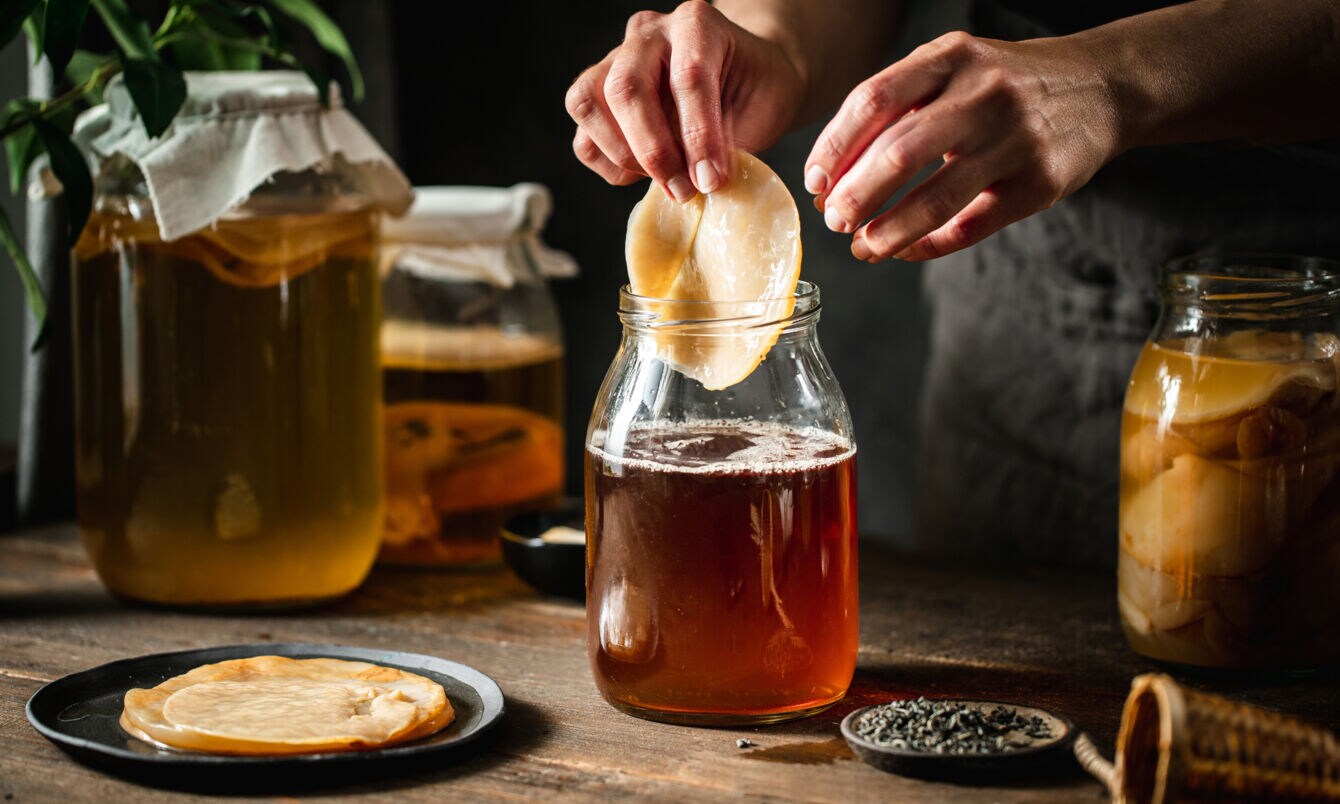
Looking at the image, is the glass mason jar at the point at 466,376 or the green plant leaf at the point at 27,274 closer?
the green plant leaf at the point at 27,274

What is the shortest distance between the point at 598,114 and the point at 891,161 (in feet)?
0.75

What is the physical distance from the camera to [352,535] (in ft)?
4.00

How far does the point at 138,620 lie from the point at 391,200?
1.41ft

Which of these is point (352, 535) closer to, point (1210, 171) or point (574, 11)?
point (1210, 171)

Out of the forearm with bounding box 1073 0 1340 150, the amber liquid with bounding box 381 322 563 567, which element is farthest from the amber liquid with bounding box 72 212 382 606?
the forearm with bounding box 1073 0 1340 150

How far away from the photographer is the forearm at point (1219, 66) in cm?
89

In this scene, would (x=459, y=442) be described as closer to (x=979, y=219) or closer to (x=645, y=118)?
(x=645, y=118)

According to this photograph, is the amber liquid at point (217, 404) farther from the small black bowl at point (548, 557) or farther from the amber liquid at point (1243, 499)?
the amber liquid at point (1243, 499)

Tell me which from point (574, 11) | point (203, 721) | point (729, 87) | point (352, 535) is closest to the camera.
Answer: point (203, 721)

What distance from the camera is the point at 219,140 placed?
1.12m

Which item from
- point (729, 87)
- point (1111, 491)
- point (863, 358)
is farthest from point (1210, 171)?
point (863, 358)

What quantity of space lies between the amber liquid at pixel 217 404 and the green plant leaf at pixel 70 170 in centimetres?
5

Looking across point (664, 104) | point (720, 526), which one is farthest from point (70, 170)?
point (720, 526)

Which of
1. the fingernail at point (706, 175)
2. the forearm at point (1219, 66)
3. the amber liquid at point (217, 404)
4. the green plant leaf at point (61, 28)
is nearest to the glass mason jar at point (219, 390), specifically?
the amber liquid at point (217, 404)
